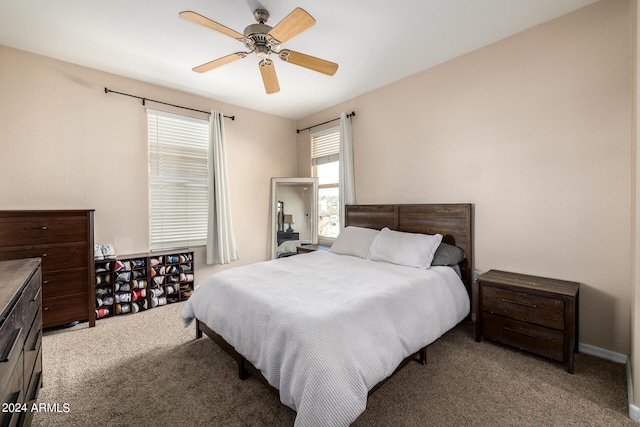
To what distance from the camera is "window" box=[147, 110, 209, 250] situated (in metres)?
3.64

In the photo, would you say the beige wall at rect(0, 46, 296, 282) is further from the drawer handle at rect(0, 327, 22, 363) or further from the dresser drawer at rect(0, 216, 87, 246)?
the drawer handle at rect(0, 327, 22, 363)

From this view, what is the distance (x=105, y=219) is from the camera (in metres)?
3.27

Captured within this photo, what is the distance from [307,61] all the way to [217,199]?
7.74ft

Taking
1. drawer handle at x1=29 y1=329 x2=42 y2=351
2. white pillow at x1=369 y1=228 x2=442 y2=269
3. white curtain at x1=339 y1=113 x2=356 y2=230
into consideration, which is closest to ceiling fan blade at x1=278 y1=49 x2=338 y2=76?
white curtain at x1=339 y1=113 x2=356 y2=230

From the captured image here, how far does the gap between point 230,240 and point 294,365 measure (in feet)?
Answer: 9.63

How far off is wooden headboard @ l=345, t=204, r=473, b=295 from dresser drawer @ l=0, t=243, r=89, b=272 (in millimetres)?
3183

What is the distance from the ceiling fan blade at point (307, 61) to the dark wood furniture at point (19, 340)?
2.23 metres

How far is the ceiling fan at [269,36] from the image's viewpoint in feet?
6.05

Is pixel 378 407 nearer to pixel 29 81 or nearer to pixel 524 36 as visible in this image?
pixel 524 36

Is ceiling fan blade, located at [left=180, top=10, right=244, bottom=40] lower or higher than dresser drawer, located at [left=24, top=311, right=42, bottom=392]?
higher

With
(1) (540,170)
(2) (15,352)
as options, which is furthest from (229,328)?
(1) (540,170)

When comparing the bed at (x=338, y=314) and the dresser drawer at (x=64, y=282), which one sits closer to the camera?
the bed at (x=338, y=314)

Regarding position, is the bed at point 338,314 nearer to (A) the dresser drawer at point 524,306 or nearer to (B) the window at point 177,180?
(A) the dresser drawer at point 524,306

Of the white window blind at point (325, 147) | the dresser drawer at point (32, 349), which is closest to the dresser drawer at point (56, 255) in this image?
the dresser drawer at point (32, 349)
